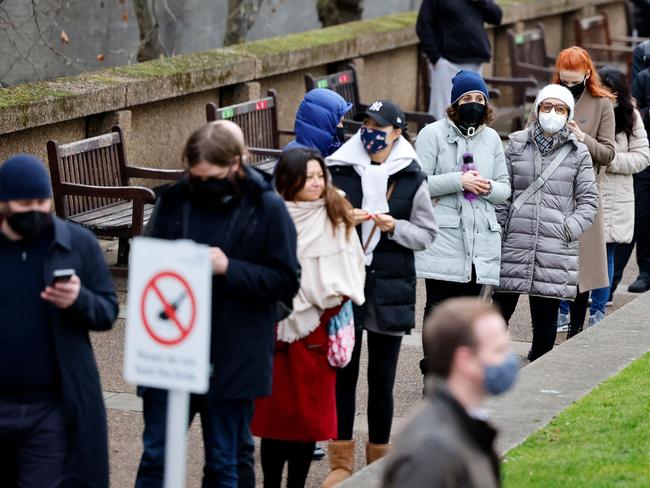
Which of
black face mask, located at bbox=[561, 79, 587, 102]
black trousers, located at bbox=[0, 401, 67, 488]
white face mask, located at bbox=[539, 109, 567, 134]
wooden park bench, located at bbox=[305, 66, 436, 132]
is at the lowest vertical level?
black trousers, located at bbox=[0, 401, 67, 488]

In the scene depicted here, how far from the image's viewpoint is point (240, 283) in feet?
18.0

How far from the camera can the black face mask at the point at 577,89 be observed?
9344mm

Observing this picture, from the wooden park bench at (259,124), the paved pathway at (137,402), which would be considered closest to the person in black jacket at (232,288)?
the paved pathway at (137,402)

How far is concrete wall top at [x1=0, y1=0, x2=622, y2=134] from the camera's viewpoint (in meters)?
10.3

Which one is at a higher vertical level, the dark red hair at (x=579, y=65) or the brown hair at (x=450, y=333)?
the dark red hair at (x=579, y=65)

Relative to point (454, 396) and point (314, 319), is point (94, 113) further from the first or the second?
point (454, 396)

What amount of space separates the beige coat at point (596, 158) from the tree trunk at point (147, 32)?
5.36m

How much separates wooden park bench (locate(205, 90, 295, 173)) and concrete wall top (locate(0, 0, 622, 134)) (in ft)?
1.42

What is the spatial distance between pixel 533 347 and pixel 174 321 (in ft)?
14.7

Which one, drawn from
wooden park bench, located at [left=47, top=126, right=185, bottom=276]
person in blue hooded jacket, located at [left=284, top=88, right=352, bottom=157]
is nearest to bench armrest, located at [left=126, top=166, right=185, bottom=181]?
wooden park bench, located at [left=47, top=126, right=185, bottom=276]

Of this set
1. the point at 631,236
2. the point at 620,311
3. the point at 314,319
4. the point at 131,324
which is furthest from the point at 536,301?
the point at 131,324

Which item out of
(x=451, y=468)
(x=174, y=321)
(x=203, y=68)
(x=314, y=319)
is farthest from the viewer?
(x=203, y=68)

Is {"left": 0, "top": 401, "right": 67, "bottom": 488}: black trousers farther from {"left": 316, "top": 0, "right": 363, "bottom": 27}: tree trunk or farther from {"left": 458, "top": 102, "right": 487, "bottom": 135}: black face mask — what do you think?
{"left": 316, "top": 0, "right": 363, "bottom": 27}: tree trunk

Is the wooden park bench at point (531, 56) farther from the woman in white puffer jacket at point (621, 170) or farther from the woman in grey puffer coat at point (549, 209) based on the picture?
the woman in grey puffer coat at point (549, 209)
